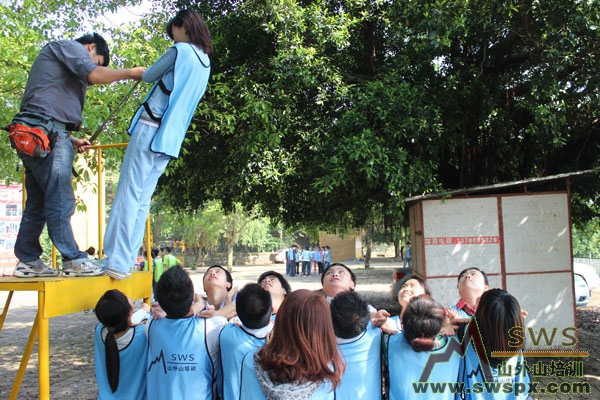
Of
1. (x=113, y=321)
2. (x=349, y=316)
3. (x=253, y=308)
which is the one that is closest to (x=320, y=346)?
(x=349, y=316)

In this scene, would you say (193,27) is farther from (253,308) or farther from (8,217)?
(8,217)

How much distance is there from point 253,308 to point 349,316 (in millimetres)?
543

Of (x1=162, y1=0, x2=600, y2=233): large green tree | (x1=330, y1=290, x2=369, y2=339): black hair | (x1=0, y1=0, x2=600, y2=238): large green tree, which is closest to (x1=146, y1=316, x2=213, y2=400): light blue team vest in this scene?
(x1=330, y1=290, x2=369, y2=339): black hair

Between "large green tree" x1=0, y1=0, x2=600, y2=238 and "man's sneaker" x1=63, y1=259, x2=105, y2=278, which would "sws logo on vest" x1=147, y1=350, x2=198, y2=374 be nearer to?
"man's sneaker" x1=63, y1=259, x2=105, y2=278

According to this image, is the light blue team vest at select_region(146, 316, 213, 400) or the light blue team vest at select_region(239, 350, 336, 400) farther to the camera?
the light blue team vest at select_region(146, 316, 213, 400)

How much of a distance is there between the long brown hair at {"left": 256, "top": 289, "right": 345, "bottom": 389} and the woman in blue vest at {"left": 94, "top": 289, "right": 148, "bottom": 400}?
1037mm

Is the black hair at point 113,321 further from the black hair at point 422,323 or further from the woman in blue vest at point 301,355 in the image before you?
the black hair at point 422,323

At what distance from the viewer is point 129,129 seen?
348 cm

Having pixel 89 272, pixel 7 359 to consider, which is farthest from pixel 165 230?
pixel 89 272

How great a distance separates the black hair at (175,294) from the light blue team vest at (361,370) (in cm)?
95

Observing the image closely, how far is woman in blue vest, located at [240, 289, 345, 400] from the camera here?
265cm

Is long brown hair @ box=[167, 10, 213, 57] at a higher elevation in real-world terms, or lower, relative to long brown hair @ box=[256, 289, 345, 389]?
higher

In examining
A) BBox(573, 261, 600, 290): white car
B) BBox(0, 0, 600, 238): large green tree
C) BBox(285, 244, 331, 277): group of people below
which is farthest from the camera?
BBox(285, 244, 331, 277): group of people below

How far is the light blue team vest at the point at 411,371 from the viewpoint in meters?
3.03
